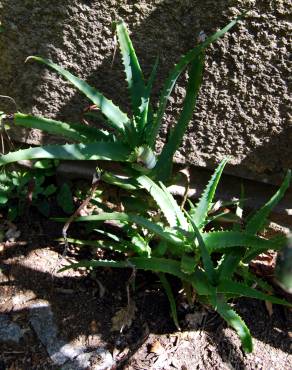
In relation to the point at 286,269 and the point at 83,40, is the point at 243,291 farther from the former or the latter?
the point at 83,40

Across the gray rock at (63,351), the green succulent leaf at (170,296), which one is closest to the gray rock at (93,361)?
A: the gray rock at (63,351)

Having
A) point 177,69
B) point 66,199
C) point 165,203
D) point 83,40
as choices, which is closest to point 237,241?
point 165,203

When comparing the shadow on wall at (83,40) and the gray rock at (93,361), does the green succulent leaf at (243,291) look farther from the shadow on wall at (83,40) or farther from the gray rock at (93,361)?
the shadow on wall at (83,40)

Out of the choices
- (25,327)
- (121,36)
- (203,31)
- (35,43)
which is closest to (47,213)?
(25,327)

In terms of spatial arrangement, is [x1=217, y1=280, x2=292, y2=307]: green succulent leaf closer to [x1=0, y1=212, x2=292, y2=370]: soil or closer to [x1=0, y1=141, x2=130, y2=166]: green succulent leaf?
[x1=0, y1=212, x2=292, y2=370]: soil

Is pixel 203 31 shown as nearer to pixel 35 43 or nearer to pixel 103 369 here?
pixel 35 43

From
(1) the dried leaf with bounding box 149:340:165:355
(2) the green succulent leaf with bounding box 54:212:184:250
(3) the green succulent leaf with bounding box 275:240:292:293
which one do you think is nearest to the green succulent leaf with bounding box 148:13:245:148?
(2) the green succulent leaf with bounding box 54:212:184:250
